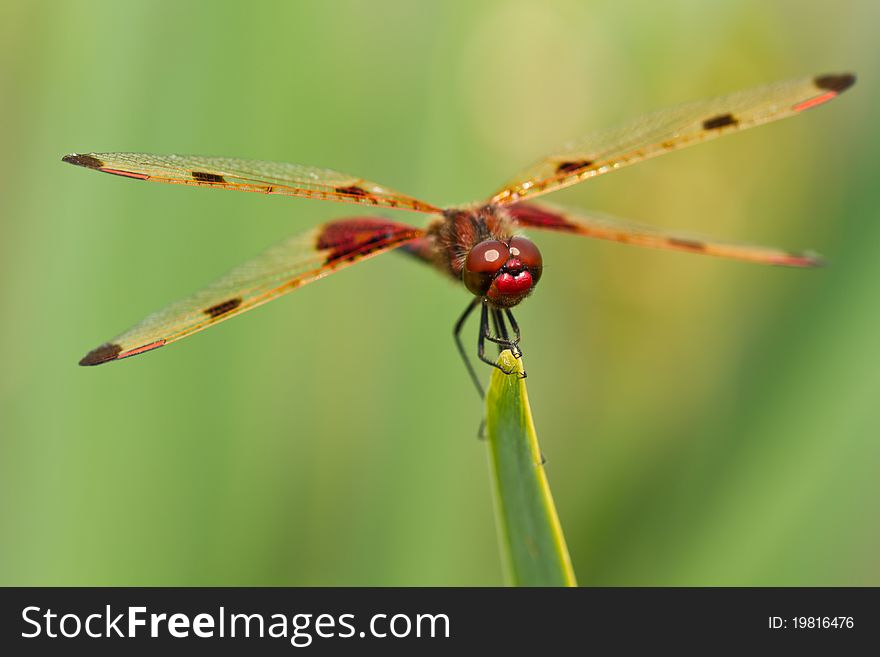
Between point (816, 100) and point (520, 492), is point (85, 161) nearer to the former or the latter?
point (520, 492)

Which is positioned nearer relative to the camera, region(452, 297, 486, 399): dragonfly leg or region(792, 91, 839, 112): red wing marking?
region(792, 91, 839, 112): red wing marking

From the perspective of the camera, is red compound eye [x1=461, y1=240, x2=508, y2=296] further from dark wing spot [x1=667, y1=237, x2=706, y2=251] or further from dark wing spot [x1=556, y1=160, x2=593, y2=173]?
dark wing spot [x1=667, y1=237, x2=706, y2=251]

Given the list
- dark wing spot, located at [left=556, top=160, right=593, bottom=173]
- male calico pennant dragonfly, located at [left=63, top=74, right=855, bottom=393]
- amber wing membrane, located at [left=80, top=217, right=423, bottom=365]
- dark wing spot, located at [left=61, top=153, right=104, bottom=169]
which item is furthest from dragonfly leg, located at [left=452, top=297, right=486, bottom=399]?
dark wing spot, located at [left=61, top=153, right=104, bottom=169]

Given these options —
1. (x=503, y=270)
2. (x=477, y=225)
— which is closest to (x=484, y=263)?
(x=503, y=270)

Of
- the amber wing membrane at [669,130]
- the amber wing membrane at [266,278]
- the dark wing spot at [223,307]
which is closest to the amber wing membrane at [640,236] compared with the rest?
the amber wing membrane at [669,130]

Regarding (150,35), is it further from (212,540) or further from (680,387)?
(680,387)

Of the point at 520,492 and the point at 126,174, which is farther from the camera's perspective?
the point at 126,174

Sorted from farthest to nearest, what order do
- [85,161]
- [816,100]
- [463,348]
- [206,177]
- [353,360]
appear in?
[353,360]
[463,348]
[816,100]
[206,177]
[85,161]
